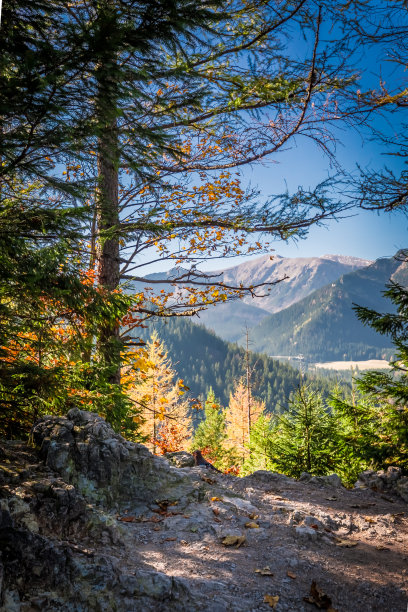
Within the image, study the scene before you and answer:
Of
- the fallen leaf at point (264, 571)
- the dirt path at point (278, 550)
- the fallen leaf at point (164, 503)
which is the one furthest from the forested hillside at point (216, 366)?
the fallen leaf at point (264, 571)

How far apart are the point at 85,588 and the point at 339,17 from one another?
220 inches

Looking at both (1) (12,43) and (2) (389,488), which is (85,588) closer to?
(1) (12,43)

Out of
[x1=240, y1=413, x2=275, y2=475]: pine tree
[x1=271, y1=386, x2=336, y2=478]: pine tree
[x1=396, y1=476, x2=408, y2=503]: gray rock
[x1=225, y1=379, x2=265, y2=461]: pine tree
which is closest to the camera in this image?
[x1=396, y1=476, x2=408, y2=503]: gray rock

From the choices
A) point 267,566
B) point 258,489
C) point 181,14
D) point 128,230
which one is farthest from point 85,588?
point 128,230

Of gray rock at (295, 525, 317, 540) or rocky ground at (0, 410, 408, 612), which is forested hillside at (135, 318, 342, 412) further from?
gray rock at (295, 525, 317, 540)

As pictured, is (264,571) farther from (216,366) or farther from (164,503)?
(216,366)

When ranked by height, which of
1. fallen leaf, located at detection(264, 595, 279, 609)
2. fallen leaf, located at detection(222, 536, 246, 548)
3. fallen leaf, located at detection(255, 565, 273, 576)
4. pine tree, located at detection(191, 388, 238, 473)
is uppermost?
fallen leaf, located at detection(264, 595, 279, 609)

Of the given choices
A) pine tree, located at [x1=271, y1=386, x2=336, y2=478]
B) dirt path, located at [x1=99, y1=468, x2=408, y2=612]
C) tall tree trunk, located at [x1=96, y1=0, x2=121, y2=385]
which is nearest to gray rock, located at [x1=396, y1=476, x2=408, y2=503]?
dirt path, located at [x1=99, y1=468, x2=408, y2=612]

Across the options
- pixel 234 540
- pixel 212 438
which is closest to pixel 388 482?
pixel 234 540

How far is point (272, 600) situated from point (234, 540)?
907 mm

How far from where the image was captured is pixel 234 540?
3.12 meters

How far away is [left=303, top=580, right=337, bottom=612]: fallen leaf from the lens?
2.29 m

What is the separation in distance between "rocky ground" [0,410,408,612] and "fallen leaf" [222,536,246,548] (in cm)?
1

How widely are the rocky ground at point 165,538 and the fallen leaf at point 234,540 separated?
0.01 m
